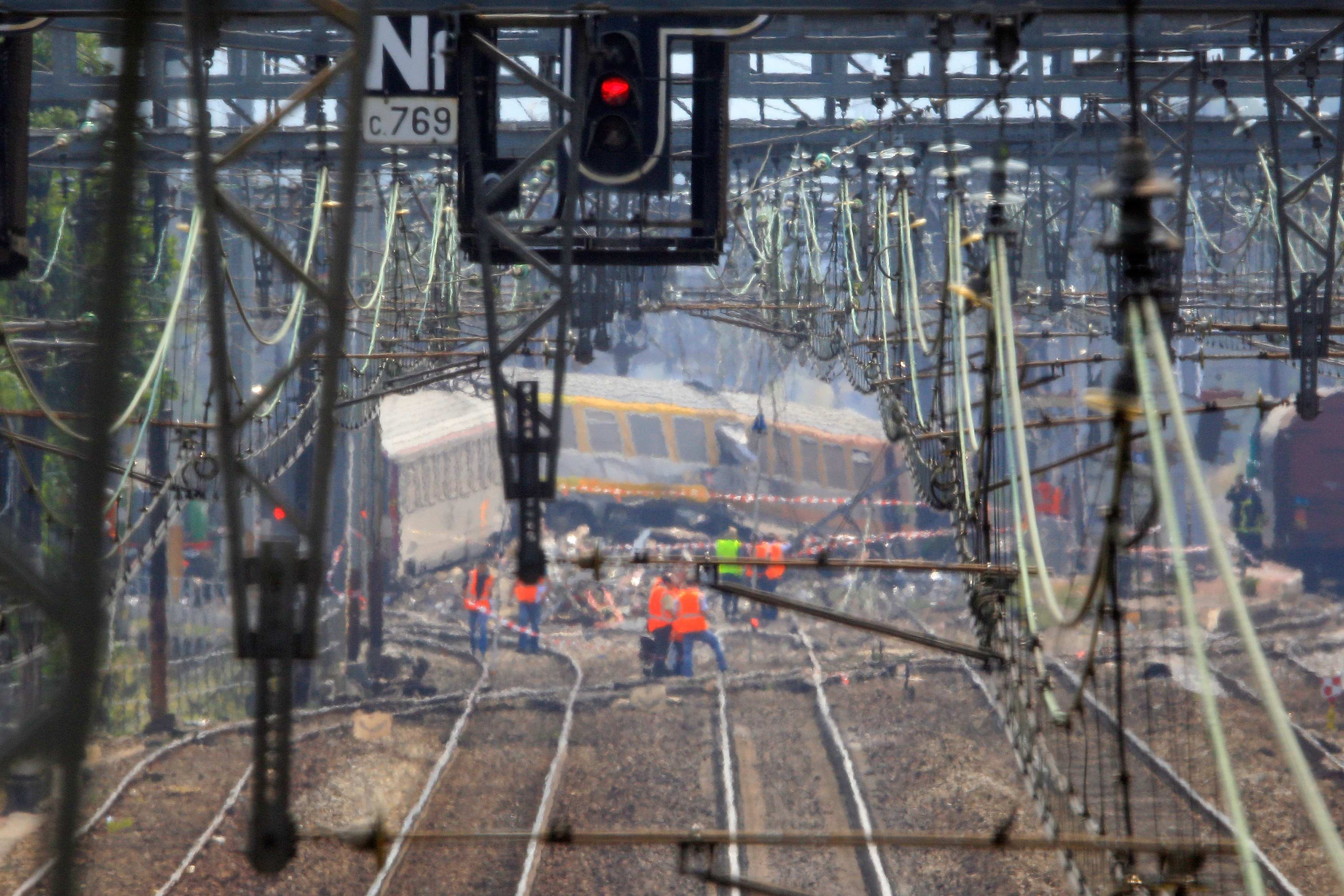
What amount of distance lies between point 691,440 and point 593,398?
2.17 meters

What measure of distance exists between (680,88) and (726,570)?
784 centimetres

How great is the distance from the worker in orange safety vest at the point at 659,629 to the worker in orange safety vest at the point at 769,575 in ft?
7.53

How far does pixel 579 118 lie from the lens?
5.59 metres

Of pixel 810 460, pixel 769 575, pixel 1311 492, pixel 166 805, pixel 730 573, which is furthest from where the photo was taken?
pixel 810 460

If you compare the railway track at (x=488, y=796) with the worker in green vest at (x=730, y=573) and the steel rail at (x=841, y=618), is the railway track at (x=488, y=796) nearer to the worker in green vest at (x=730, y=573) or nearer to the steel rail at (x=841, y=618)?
the worker in green vest at (x=730, y=573)

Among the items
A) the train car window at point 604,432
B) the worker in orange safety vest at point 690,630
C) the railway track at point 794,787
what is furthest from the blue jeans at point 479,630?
the train car window at point 604,432

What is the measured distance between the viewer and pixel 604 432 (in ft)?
89.4

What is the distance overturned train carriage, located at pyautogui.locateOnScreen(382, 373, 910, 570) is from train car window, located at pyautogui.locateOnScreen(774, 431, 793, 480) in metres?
0.03

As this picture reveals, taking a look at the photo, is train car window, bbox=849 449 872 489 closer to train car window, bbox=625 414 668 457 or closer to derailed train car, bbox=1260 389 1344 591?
train car window, bbox=625 414 668 457

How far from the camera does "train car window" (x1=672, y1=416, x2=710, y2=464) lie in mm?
27828

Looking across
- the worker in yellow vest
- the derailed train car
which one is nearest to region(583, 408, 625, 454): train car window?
the worker in yellow vest

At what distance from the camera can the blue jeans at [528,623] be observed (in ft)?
60.3

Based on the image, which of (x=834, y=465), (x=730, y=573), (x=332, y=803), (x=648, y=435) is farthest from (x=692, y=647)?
(x=834, y=465)

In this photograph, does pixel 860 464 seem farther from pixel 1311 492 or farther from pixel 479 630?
pixel 479 630
